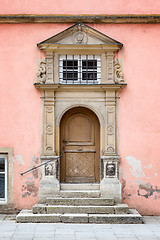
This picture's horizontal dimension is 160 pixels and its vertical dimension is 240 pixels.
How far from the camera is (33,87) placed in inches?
297

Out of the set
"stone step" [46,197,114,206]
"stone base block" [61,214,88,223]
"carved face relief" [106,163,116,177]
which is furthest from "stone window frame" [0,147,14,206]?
"carved face relief" [106,163,116,177]

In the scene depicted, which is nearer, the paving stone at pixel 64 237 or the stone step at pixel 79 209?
the paving stone at pixel 64 237

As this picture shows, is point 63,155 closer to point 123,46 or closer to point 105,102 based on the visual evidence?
point 105,102

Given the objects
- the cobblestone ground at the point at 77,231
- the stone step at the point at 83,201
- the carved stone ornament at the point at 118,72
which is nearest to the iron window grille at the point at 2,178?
the cobblestone ground at the point at 77,231

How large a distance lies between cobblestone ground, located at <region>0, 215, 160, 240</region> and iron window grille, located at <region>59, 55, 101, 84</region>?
12.0 ft

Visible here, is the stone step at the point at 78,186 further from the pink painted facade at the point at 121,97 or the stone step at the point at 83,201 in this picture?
the pink painted facade at the point at 121,97

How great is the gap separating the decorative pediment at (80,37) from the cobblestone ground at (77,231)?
4443mm

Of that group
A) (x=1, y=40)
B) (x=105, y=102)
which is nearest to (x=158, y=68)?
(x=105, y=102)

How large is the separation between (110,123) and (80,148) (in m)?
1.07

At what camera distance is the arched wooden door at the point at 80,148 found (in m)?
7.76

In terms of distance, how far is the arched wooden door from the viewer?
25.5 ft

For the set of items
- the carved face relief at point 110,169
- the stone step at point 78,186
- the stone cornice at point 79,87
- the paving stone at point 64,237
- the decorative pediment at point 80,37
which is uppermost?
the decorative pediment at point 80,37

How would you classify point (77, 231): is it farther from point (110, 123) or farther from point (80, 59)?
point (80, 59)
